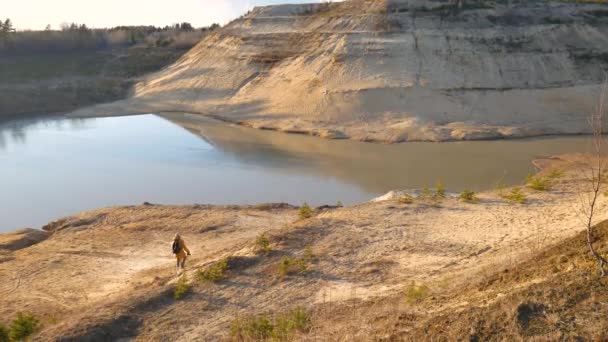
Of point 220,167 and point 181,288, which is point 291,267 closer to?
point 181,288

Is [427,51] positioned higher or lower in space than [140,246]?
higher

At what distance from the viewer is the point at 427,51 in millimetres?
28828

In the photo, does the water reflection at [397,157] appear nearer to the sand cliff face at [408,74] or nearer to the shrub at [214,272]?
the sand cliff face at [408,74]

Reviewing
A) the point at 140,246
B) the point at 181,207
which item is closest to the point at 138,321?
the point at 140,246

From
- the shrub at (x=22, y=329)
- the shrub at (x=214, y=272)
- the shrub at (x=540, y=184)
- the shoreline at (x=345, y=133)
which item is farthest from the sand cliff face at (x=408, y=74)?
the shrub at (x=22, y=329)

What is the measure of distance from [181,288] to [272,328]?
2.13 metres

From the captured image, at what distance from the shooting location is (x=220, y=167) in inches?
794

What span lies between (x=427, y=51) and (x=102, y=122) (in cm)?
1708

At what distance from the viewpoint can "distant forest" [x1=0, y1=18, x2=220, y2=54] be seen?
4177 cm

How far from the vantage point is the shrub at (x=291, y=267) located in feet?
28.7

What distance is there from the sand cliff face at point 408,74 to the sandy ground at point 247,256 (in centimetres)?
1204

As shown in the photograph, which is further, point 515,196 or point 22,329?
point 515,196

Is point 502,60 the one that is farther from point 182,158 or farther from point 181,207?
point 181,207

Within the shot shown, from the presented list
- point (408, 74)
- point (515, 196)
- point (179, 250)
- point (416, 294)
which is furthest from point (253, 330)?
point (408, 74)
